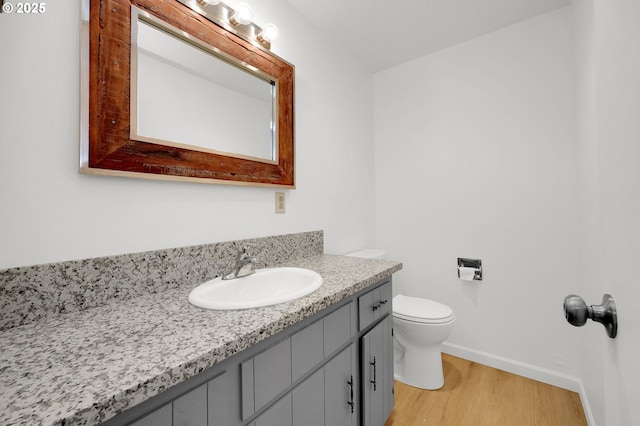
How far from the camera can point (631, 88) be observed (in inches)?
15.2

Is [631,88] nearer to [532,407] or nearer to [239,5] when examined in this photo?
[239,5]

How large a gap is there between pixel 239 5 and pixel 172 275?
1.26 m

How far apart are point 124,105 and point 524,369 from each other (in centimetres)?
271

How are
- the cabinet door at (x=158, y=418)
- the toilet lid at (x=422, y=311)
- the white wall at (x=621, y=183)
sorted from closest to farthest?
the white wall at (x=621, y=183), the cabinet door at (x=158, y=418), the toilet lid at (x=422, y=311)

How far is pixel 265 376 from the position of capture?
74 cm

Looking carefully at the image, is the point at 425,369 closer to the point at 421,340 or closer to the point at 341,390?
the point at 421,340

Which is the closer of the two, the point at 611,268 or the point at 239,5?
the point at 611,268

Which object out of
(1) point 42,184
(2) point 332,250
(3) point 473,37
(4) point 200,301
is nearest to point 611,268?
(4) point 200,301

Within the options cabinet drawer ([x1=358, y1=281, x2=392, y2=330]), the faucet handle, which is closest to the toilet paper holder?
cabinet drawer ([x1=358, y1=281, x2=392, y2=330])

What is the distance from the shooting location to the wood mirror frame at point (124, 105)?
2.83ft

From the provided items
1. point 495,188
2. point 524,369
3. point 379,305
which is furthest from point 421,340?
point 495,188

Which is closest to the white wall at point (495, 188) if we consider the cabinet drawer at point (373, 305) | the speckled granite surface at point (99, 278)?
the cabinet drawer at point (373, 305)

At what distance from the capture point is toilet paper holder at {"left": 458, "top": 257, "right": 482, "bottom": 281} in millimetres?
1991

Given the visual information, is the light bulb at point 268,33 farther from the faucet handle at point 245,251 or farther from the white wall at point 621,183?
the white wall at point 621,183
